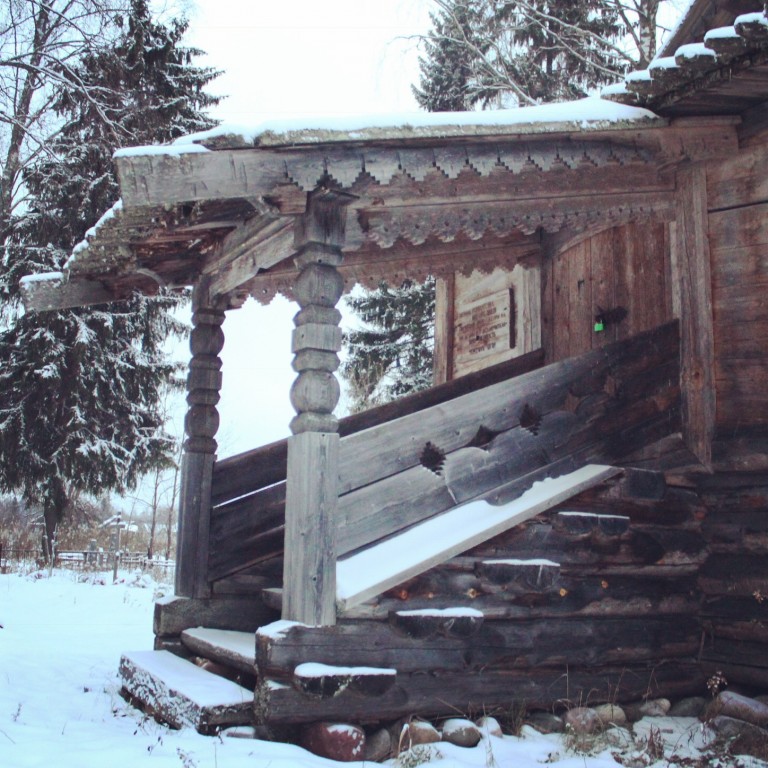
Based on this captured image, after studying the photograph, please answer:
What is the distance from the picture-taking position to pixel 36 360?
18.8 meters

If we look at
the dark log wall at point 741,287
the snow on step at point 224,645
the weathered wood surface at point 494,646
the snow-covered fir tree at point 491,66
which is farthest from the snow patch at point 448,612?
the snow-covered fir tree at point 491,66

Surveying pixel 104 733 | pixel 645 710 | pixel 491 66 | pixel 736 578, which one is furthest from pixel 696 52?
pixel 491 66

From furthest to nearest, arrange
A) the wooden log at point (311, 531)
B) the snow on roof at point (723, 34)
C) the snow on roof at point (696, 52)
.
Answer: the snow on roof at point (696, 52) → the snow on roof at point (723, 34) → the wooden log at point (311, 531)

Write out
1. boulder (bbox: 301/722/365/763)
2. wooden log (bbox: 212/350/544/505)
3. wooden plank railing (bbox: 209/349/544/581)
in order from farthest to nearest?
wooden log (bbox: 212/350/544/505) → wooden plank railing (bbox: 209/349/544/581) → boulder (bbox: 301/722/365/763)

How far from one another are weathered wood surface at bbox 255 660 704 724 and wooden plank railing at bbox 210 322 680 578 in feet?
2.74

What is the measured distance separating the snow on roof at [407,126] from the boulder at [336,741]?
3.06m

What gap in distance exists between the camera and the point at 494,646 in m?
5.08

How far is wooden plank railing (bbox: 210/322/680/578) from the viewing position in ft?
16.3

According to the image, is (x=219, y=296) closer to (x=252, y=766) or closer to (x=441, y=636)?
(x=441, y=636)

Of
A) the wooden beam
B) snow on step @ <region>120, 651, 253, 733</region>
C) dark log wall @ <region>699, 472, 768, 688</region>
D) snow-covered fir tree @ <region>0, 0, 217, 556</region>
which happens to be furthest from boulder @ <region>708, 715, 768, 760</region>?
snow-covered fir tree @ <region>0, 0, 217, 556</region>

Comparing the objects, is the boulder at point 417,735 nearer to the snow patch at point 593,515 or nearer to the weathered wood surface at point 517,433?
the weathered wood surface at point 517,433

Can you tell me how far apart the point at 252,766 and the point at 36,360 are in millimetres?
16764

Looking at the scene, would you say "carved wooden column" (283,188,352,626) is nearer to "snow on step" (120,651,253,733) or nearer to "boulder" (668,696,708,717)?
"snow on step" (120,651,253,733)

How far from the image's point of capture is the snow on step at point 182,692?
4426 millimetres
